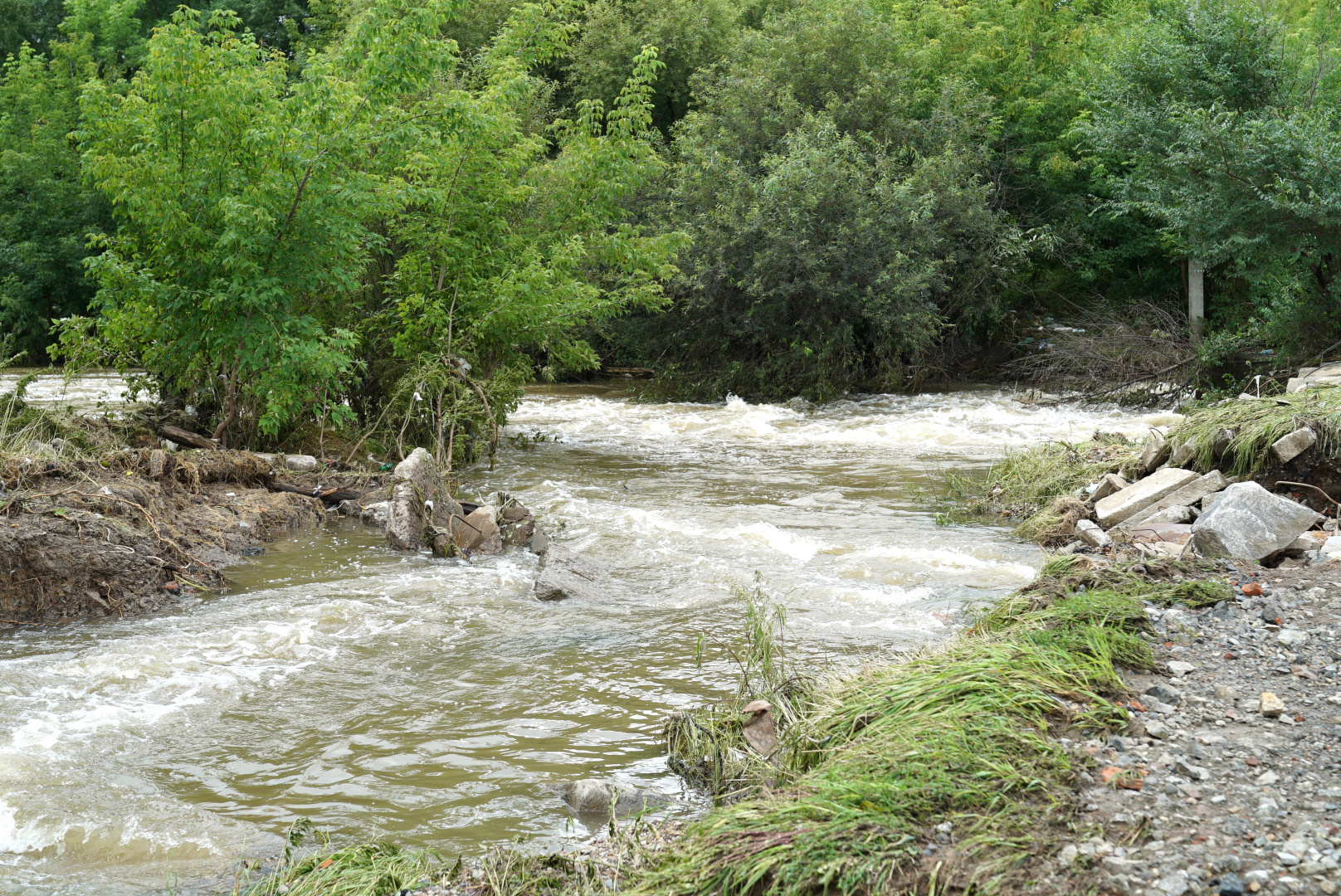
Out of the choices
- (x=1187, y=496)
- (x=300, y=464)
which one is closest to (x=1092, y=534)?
(x=1187, y=496)

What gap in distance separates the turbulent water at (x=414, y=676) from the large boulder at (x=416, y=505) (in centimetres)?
28

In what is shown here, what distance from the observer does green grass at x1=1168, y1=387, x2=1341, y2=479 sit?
23.9 ft

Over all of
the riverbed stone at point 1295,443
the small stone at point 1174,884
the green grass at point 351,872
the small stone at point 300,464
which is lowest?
the green grass at point 351,872

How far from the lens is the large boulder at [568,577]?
22.8 ft

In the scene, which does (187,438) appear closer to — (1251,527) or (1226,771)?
(1251,527)

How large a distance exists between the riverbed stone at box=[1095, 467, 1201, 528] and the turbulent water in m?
0.71

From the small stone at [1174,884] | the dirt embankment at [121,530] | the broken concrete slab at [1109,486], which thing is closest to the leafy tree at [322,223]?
the dirt embankment at [121,530]

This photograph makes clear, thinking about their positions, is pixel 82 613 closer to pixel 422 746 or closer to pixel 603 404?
pixel 422 746

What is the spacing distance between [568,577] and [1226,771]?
4.71m

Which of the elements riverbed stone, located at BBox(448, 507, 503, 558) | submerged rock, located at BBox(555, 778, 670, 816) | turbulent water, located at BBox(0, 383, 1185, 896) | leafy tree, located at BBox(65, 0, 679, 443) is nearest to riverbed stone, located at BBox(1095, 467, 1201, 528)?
turbulent water, located at BBox(0, 383, 1185, 896)

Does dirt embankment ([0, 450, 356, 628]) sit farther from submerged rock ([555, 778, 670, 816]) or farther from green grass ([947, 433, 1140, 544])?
green grass ([947, 433, 1140, 544])

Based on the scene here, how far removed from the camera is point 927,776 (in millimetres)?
3193

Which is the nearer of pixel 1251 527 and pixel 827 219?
pixel 1251 527

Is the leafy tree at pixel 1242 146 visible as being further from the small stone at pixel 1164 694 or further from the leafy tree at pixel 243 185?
the small stone at pixel 1164 694
